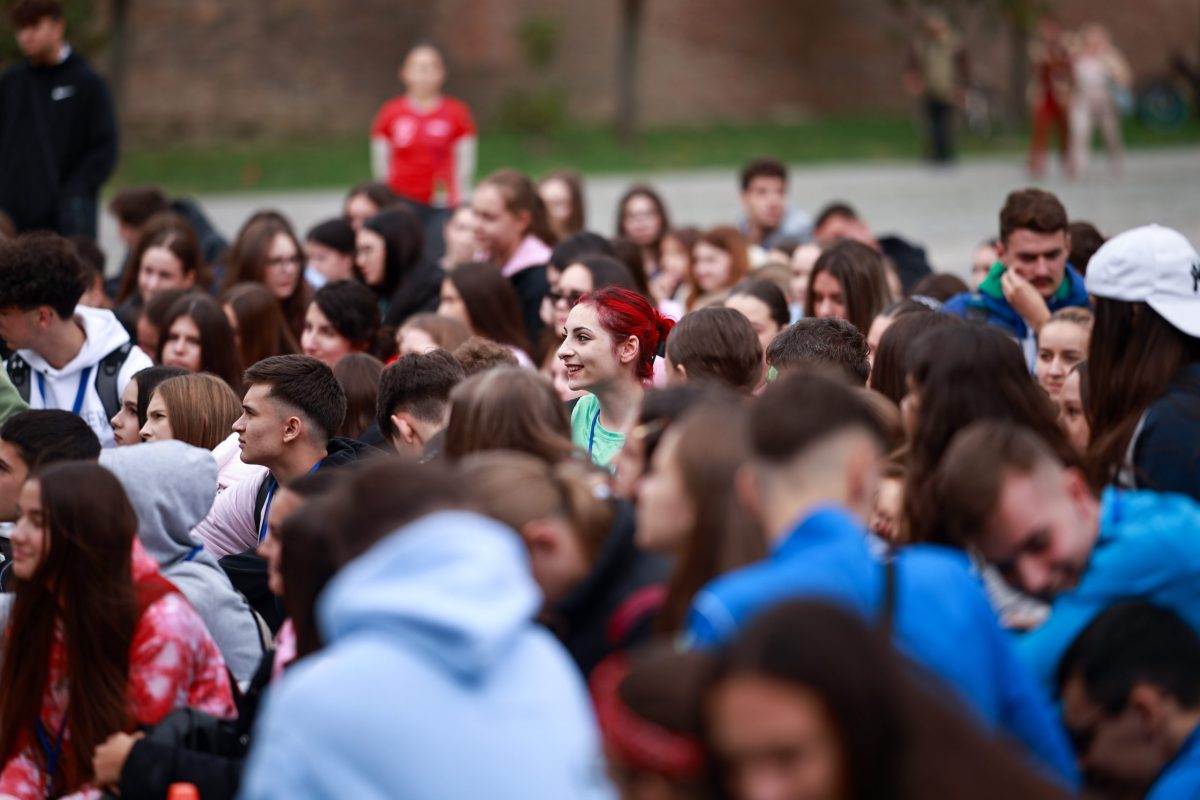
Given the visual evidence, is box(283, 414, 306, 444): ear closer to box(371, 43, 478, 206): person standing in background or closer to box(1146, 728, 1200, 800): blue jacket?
box(1146, 728, 1200, 800): blue jacket

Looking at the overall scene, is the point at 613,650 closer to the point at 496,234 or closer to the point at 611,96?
the point at 496,234

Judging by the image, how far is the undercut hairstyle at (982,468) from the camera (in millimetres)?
3521

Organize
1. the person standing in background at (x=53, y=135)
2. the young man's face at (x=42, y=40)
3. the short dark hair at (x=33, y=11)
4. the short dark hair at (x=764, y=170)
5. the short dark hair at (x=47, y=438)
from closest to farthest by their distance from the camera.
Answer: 1. the short dark hair at (x=47, y=438)
2. the short dark hair at (x=33, y=11)
3. the young man's face at (x=42, y=40)
4. the person standing in background at (x=53, y=135)
5. the short dark hair at (x=764, y=170)

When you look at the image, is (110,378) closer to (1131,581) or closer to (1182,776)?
(1131,581)

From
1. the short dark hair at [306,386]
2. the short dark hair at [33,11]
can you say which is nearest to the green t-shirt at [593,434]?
the short dark hair at [306,386]

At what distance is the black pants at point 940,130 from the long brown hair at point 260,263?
18925mm

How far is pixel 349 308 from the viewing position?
8.13m

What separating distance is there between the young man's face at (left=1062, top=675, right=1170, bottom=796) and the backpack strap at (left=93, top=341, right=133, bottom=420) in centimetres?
475

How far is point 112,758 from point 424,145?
33.3 feet

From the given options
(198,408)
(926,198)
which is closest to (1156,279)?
(198,408)

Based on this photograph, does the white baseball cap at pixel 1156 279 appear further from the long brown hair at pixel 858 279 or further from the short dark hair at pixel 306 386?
the long brown hair at pixel 858 279

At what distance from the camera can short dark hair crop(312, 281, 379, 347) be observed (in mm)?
8094

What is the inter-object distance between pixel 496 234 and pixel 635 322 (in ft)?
11.7

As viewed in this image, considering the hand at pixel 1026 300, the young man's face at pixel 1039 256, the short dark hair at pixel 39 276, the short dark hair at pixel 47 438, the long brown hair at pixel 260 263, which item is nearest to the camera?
the short dark hair at pixel 47 438
